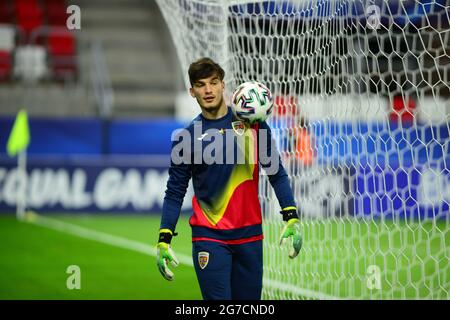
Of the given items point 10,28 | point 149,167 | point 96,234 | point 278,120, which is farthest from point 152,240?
point 10,28

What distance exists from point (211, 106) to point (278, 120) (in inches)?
99.8

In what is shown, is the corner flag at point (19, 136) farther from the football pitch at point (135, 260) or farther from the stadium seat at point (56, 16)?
the stadium seat at point (56, 16)

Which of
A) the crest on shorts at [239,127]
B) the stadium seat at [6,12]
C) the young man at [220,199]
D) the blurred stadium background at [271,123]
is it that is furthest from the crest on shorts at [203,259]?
the stadium seat at [6,12]

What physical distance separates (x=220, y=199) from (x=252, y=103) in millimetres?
614

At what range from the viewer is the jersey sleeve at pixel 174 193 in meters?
5.12

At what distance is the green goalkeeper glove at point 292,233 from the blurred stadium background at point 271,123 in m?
0.95

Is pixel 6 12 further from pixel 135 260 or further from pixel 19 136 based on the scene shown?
pixel 135 260

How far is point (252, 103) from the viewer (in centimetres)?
495

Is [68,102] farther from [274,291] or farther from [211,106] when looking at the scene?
[211,106]

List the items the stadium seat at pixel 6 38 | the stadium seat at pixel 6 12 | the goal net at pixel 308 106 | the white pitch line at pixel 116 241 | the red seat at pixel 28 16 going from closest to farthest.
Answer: the goal net at pixel 308 106 < the white pitch line at pixel 116 241 < the stadium seat at pixel 6 38 < the stadium seat at pixel 6 12 < the red seat at pixel 28 16

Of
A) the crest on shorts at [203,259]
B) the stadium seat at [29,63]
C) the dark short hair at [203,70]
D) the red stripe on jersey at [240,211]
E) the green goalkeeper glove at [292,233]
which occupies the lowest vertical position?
the crest on shorts at [203,259]

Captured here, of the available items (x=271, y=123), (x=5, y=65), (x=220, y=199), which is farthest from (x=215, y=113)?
(x=5, y=65)

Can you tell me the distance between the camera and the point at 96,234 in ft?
41.3

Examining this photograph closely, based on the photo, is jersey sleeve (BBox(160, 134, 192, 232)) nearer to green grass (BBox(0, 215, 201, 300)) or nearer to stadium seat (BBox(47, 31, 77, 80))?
green grass (BBox(0, 215, 201, 300))
